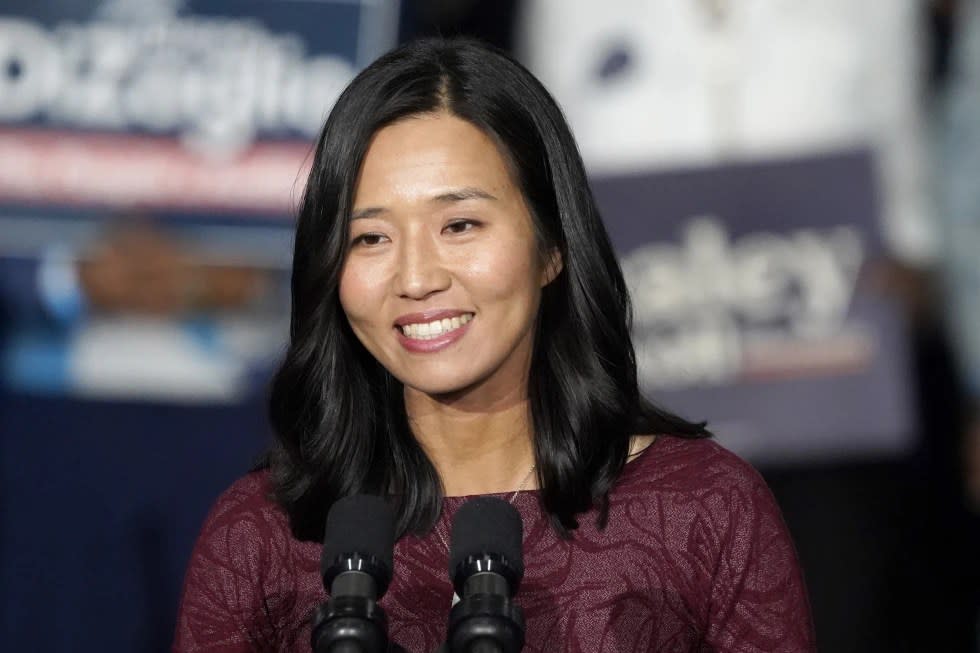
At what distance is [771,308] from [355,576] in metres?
2.69

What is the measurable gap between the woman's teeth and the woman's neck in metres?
0.19

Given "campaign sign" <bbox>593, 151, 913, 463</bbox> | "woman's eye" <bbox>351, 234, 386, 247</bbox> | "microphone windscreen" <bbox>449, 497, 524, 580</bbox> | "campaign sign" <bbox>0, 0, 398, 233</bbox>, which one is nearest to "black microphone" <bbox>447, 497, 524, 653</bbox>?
"microphone windscreen" <bbox>449, 497, 524, 580</bbox>

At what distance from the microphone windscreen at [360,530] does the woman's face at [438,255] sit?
338 mm

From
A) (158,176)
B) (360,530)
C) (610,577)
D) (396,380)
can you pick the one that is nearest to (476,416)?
(396,380)

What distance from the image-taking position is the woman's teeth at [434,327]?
1.84 m

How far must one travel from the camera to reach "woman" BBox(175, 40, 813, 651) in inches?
73.2

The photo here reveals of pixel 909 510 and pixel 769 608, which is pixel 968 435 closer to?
pixel 909 510

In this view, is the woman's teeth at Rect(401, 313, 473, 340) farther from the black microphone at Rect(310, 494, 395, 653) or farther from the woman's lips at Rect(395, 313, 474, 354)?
the black microphone at Rect(310, 494, 395, 653)

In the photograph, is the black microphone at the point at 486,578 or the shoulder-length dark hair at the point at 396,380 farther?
the shoulder-length dark hair at the point at 396,380

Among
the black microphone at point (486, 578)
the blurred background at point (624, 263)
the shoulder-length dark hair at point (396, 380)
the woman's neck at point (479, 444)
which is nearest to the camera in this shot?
the black microphone at point (486, 578)

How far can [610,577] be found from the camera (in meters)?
1.93

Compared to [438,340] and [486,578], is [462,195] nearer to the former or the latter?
[438,340]

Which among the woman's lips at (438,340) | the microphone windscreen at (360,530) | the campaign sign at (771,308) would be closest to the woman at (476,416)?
the woman's lips at (438,340)

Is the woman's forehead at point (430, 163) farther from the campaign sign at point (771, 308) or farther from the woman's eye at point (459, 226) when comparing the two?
the campaign sign at point (771, 308)
